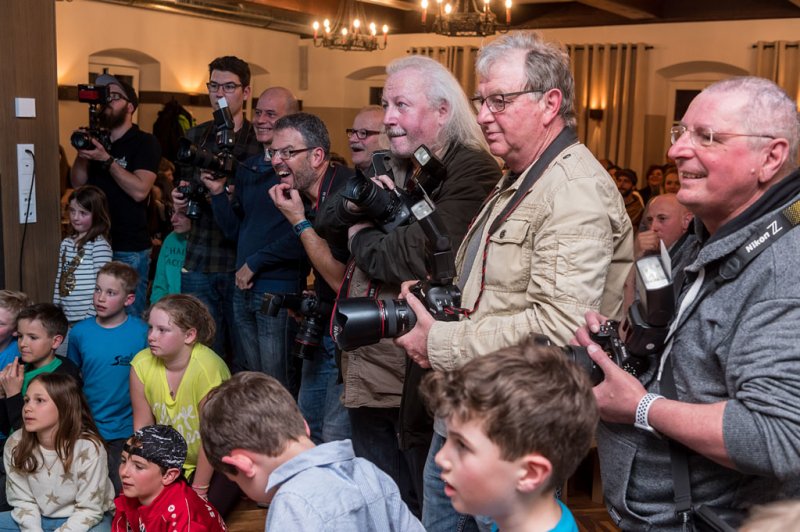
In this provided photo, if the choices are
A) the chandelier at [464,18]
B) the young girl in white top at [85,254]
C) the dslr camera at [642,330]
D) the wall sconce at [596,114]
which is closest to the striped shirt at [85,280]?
the young girl in white top at [85,254]

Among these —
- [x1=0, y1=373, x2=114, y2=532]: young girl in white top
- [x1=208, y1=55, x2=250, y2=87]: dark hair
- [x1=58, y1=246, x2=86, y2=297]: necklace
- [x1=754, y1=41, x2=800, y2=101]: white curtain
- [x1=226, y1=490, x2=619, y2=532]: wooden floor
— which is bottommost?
[x1=226, y1=490, x2=619, y2=532]: wooden floor

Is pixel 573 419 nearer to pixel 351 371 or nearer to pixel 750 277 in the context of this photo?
pixel 750 277

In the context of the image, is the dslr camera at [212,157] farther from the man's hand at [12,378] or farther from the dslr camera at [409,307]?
the dslr camera at [409,307]

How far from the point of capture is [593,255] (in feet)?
5.36

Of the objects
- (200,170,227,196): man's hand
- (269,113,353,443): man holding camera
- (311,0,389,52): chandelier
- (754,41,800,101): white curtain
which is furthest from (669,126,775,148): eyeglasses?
(754,41,800,101): white curtain

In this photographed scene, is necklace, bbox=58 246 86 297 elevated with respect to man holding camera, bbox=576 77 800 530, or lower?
lower

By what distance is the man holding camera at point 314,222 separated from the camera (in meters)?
2.63

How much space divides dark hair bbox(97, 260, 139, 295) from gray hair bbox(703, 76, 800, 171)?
99.5 inches

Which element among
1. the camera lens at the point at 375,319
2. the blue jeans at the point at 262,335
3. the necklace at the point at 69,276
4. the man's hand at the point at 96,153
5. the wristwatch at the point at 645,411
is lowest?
the blue jeans at the point at 262,335

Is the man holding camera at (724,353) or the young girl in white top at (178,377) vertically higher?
the man holding camera at (724,353)

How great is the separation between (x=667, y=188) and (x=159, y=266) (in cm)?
419

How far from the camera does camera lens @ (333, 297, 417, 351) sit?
1854 mm

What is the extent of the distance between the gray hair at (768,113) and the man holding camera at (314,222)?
141 centimetres

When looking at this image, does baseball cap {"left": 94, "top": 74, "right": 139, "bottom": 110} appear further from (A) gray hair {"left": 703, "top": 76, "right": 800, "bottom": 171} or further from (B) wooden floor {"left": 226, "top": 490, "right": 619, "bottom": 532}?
(A) gray hair {"left": 703, "top": 76, "right": 800, "bottom": 171}
